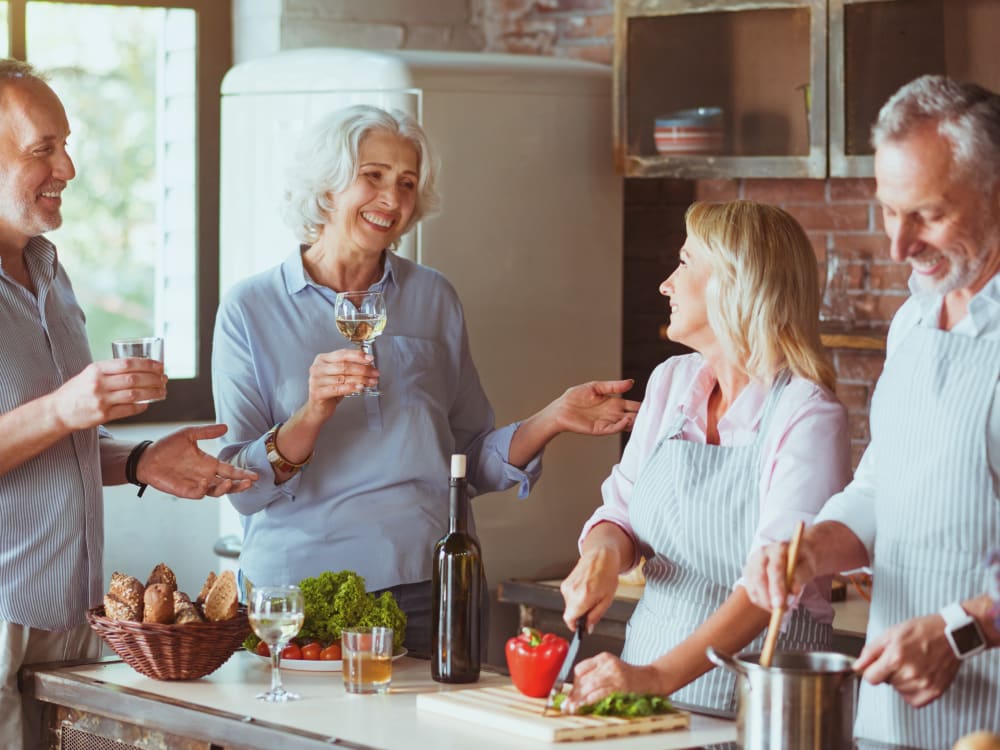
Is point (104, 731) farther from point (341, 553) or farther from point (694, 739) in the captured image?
point (694, 739)

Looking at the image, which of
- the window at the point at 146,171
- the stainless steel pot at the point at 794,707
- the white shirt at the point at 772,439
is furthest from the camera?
the window at the point at 146,171

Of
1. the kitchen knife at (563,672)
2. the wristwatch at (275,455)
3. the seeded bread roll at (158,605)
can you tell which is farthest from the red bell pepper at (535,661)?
the wristwatch at (275,455)

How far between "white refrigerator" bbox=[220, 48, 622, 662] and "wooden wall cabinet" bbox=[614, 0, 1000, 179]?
0.16 meters

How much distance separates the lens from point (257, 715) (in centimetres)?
234

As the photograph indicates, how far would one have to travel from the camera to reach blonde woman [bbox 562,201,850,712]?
2432mm

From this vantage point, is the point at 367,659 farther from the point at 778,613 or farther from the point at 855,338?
the point at 855,338

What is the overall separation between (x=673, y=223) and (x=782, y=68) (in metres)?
0.72

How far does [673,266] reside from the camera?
4.58 m

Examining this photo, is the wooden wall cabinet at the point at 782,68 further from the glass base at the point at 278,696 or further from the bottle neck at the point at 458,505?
the glass base at the point at 278,696

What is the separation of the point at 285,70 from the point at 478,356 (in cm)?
88

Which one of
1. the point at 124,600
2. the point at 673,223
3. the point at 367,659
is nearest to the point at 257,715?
the point at 367,659

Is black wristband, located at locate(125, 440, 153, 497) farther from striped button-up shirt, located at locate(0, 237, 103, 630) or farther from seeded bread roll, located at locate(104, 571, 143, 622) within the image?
seeded bread roll, located at locate(104, 571, 143, 622)

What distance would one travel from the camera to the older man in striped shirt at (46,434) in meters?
2.59

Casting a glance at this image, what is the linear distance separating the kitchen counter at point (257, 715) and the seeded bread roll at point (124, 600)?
11 centimetres
